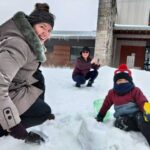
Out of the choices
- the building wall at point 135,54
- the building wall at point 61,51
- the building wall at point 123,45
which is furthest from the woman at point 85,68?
the building wall at point 61,51

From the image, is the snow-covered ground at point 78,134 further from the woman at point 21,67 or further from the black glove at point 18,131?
the black glove at point 18,131

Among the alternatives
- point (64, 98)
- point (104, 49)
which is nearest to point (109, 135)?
point (64, 98)

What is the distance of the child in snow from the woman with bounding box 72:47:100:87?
275 cm

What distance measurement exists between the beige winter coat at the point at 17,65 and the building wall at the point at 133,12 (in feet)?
51.9

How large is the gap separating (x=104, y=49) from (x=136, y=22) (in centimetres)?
438

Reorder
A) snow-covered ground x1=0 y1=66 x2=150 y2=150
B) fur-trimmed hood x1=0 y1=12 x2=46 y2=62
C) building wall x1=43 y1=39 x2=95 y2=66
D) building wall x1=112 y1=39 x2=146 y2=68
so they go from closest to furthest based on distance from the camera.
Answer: fur-trimmed hood x1=0 y1=12 x2=46 y2=62
snow-covered ground x1=0 y1=66 x2=150 y2=150
building wall x1=112 y1=39 x2=146 y2=68
building wall x1=43 y1=39 x2=95 y2=66

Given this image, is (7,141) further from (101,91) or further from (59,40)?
(59,40)

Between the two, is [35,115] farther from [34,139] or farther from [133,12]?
[133,12]

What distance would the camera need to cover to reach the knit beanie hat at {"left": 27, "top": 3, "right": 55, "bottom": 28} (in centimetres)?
240

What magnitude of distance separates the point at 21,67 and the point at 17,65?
6.8 inches

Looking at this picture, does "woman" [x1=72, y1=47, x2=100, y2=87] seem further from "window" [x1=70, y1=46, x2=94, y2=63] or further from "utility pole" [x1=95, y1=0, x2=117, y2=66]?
"window" [x1=70, y1=46, x2=94, y2=63]

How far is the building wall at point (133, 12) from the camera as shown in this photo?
17703mm

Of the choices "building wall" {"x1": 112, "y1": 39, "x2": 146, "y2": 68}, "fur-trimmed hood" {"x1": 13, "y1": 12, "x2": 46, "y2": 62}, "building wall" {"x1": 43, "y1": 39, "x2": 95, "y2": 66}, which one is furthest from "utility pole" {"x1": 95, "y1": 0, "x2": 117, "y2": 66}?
"fur-trimmed hood" {"x1": 13, "y1": 12, "x2": 46, "y2": 62}

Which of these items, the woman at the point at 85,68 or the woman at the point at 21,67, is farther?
the woman at the point at 85,68
